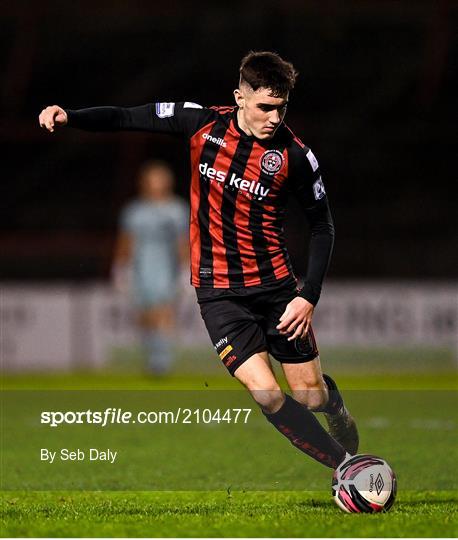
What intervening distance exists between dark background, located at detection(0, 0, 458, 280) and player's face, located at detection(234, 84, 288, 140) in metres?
7.49

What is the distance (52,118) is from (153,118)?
558 millimetres

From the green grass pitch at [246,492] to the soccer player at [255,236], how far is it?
0.45 meters

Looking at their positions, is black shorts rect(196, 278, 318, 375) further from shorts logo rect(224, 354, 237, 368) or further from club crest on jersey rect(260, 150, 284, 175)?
club crest on jersey rect(260, 150, 284, 175)

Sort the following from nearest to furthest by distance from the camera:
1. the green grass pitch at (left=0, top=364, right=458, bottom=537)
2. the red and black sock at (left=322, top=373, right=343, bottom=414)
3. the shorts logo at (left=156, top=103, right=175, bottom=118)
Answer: the green grass pitch at (left=0, top=364, right=458, bottom=537) → the shorts logo at (left=156, top=103, right=175, bottom=118) → the red and black sock at (left=322, top=373, right=343, bottom=414)

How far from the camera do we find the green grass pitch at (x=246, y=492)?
4.38 m

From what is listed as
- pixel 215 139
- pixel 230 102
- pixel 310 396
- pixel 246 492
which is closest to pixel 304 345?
pixel 310 396

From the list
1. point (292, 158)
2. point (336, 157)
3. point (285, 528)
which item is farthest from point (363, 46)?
point (285, 528)

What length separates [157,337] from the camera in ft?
37.4

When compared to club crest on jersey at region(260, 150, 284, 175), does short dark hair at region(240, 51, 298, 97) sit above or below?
above

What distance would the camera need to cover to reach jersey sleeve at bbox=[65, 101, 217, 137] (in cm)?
506

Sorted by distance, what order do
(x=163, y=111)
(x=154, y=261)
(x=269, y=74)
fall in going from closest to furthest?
(x=269, y=74) < (x=163, y=111) < (x=154, y=261)

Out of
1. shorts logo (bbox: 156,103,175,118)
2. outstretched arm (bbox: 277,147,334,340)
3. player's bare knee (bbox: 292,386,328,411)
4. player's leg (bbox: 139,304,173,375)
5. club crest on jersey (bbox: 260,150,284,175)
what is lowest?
player's leg (bbox: 139,304,173,375)

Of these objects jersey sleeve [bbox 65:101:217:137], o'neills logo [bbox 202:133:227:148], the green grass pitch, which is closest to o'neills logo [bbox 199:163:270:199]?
o'neills logo [bbox 202:133:227:148]

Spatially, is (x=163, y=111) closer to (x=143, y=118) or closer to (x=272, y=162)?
(x=143, y=118)
